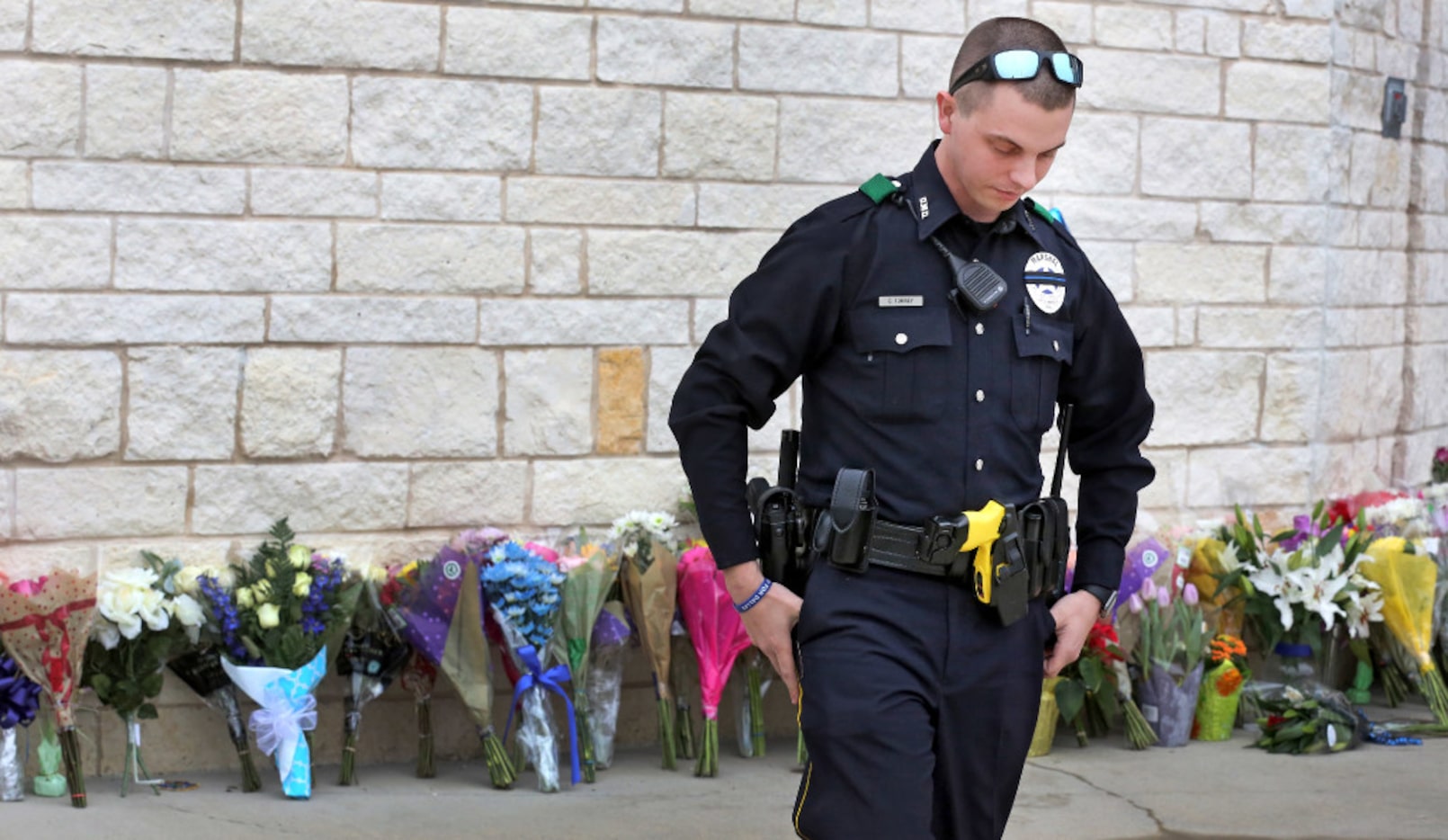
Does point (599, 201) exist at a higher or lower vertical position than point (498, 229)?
higher

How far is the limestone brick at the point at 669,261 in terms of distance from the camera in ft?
20.0

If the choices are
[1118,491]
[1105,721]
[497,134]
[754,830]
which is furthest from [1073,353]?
[1105,721]

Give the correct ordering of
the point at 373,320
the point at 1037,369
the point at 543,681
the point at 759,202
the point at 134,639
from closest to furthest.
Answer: the point at 1037,369
the point at 134,639
the point at 543,681
the point at 373,320
the point at 759,202

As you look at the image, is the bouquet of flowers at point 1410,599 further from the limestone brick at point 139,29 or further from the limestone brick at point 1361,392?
the limestone brick at point 139,29

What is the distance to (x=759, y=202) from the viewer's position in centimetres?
629

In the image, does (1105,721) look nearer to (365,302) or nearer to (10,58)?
(365,302)

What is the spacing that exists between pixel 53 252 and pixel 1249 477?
4.59 m

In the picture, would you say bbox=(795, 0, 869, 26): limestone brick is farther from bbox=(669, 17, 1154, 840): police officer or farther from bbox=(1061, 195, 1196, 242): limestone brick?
bbox=(669, 17, 1154, 840): police officer

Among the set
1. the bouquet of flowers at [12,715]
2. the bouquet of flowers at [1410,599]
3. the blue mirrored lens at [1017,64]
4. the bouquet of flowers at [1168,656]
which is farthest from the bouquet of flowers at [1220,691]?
the bouquet of flowers at [12,715]

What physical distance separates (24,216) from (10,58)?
1.60 feet

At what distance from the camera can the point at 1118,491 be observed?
11.6ft

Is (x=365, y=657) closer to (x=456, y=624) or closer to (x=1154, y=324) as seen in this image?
(x=456, y=624)

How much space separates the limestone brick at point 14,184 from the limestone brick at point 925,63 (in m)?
3.06

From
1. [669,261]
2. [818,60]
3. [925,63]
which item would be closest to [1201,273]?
[925,63]
